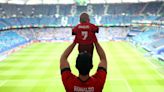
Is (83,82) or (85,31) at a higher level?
(85,31)

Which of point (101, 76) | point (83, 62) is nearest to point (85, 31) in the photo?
point (101, 76)

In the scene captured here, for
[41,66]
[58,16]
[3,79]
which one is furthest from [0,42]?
[58,16]

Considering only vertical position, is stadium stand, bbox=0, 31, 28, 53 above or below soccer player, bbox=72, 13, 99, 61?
below

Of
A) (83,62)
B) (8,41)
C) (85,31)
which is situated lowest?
(8,41)

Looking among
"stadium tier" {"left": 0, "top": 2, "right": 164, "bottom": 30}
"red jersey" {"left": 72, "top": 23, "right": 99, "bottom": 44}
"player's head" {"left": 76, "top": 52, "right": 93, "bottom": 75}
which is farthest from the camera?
"stadium tier" {"left": 0, "top": 2, "right": 164, "bottom": 30}

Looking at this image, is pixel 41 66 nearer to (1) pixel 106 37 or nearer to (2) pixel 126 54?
(2) pixel 126 54

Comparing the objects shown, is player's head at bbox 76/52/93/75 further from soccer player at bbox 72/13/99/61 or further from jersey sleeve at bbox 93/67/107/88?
soccer player at bbox 72/13/99/61

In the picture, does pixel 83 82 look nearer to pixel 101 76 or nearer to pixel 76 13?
pixel 101 76

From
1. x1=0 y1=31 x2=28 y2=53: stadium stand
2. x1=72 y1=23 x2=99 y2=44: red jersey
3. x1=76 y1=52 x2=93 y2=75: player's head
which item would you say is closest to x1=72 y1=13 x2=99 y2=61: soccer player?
x1=72 y1=23 x2=99 y2=44: red jersey

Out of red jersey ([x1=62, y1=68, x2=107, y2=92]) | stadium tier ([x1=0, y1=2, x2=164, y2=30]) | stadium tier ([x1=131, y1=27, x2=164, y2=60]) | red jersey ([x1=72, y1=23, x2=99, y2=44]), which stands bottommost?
stadium tier ([x1=131, y1=27, x2=164, y2=60])

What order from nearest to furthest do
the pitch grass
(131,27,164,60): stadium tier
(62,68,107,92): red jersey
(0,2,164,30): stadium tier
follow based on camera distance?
(62,68,107,92): red jersey → the pitch grass → (131,27,164,60): stadium tier → (0,2,164,30): stadium tier

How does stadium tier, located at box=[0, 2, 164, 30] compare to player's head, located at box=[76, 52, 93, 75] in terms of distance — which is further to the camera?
stadium tier, located at box=[0, 2, 164, 30]

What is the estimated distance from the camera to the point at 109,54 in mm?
46375

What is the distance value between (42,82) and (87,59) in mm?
24603
